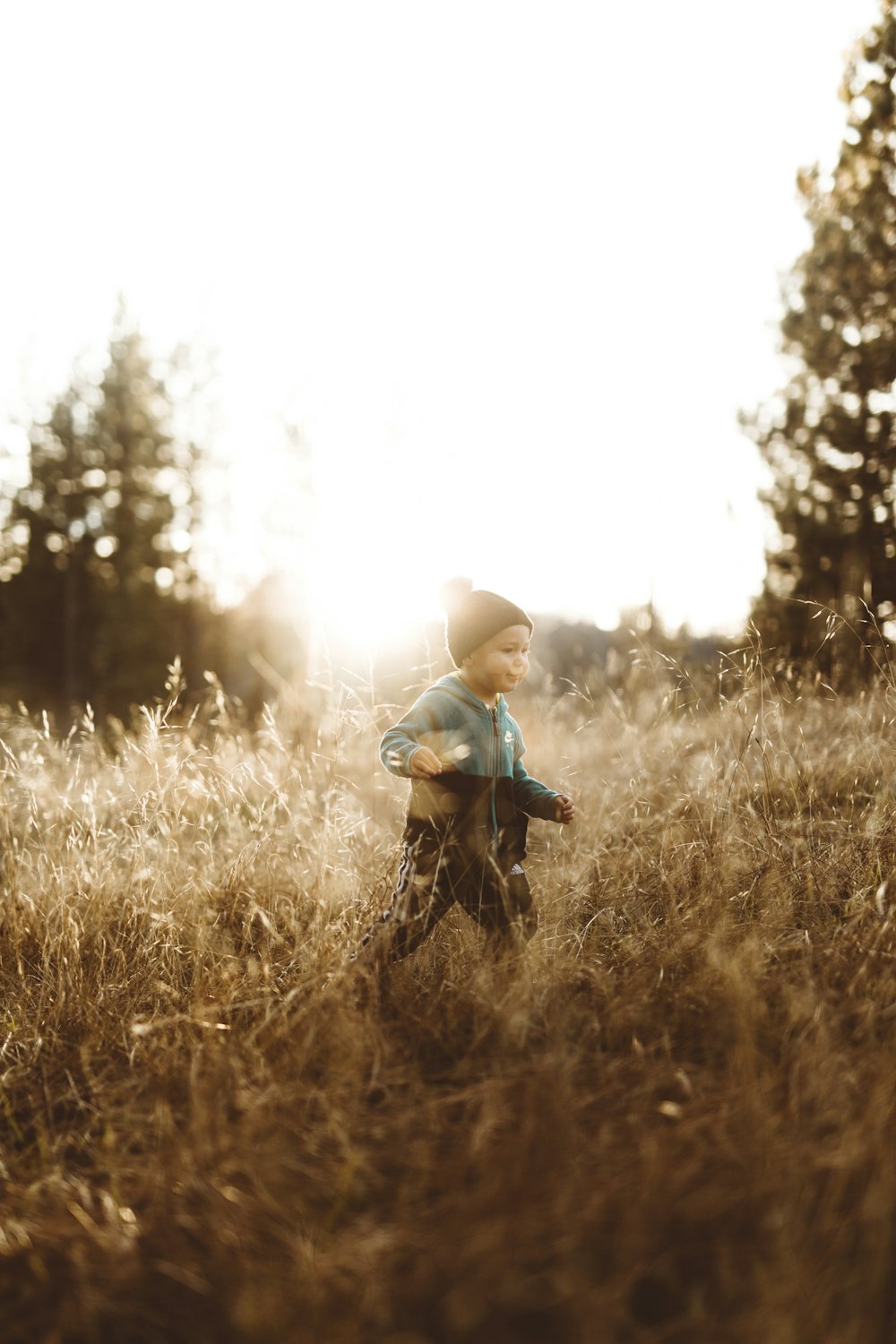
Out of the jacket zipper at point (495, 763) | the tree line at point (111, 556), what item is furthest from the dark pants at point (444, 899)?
the tree line at point (111, 556)

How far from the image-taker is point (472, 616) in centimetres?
254

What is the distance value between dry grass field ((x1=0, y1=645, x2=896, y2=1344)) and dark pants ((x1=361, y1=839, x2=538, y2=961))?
97 mm

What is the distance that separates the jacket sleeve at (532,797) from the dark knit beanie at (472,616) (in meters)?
0.42

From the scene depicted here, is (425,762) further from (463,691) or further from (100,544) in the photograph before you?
(100,544)

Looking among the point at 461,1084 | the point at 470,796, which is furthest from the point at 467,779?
the point at 461,1084

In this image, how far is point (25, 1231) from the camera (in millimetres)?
1548

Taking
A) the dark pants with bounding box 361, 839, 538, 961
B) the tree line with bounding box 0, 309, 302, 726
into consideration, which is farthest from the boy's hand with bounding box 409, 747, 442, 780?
the tree line with bounding box 0, 309, 302, 726

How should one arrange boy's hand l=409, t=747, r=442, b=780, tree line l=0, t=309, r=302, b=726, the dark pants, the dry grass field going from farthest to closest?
tree line l=0, t=309, r=302, b=726
the dark pants
boy's hand l=409, t=747, r=442, b=780
the dry grass field

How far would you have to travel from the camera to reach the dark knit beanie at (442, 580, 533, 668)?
8.27 feet

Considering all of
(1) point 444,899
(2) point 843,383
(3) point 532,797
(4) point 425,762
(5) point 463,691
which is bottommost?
(1) point 444,899

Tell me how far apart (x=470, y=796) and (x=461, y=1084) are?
2.73 ft

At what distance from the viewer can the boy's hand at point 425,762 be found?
222 centimetres

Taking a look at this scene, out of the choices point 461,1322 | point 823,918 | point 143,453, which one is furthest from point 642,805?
point 143,453

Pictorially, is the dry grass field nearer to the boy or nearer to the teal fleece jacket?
the boy
